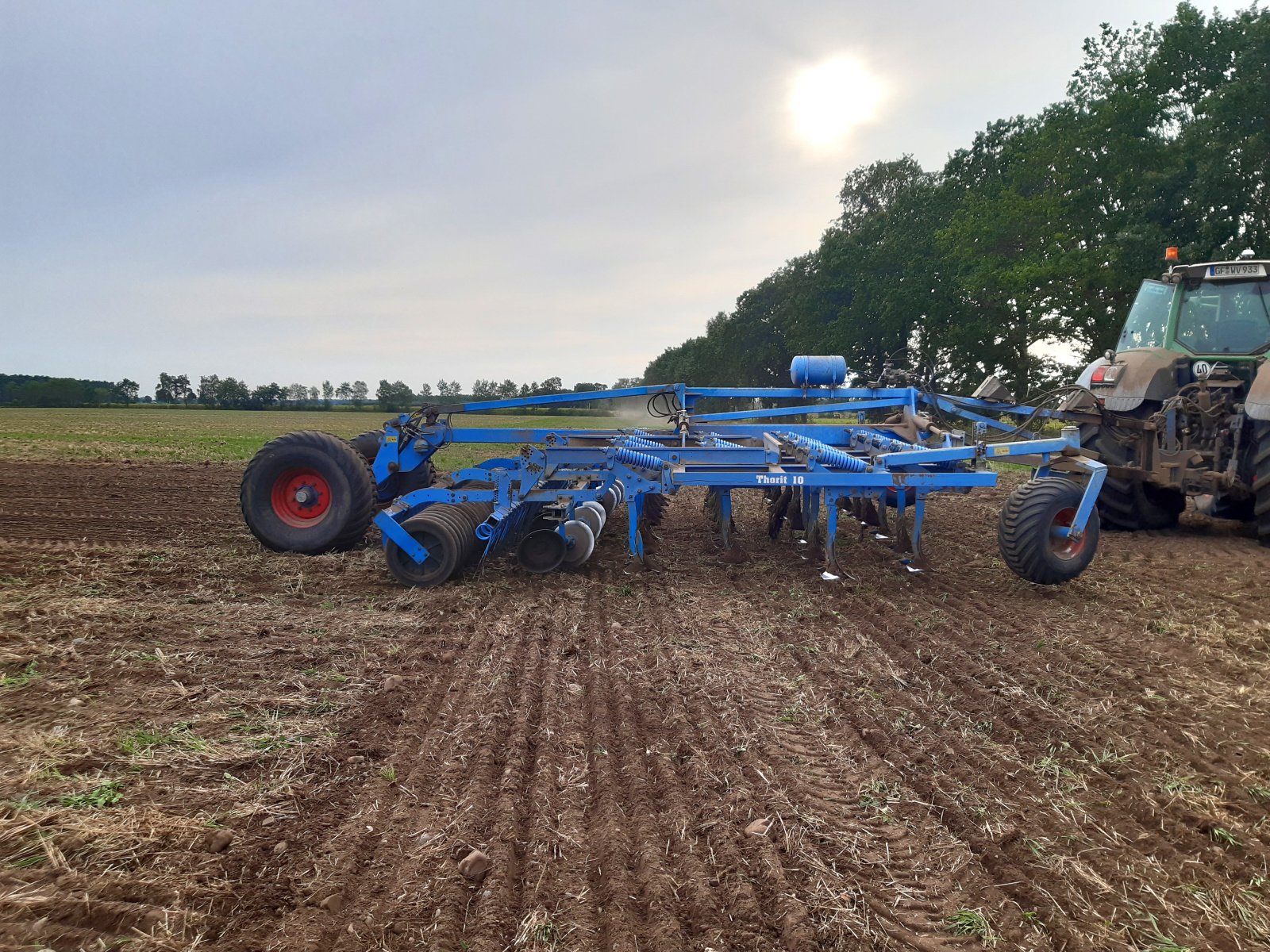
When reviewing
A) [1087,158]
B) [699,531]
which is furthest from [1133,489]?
[1087,158]

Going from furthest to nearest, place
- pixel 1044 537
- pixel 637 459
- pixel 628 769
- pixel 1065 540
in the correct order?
pixel 637 459 < pixel 1065 540 < pixel 1044 537 < pixel 628 769

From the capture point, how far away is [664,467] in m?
6.01

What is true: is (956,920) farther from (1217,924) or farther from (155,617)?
(155,617)

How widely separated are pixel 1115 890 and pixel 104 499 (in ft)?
36.6

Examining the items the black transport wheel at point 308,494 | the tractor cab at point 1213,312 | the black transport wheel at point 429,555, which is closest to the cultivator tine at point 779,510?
the black transport wheel at point 429,555

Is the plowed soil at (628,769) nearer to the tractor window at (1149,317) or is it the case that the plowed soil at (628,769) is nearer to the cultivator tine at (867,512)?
the cultivator tine at (867,512)

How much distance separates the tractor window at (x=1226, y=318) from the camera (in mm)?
7574

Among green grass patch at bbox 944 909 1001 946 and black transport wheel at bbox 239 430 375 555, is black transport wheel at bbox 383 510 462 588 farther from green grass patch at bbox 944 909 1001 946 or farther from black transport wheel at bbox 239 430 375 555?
green grass patch at bbox 944 909 1001 946

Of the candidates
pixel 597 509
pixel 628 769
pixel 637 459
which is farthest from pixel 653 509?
pixel 628 769

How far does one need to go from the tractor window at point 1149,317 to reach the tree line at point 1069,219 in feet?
9.55

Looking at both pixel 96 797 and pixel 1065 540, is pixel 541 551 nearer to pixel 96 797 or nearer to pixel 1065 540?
pixel 96 797

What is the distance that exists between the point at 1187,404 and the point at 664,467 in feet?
17.9

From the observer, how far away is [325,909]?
203 cm

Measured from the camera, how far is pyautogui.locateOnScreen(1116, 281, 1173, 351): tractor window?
318 inches
